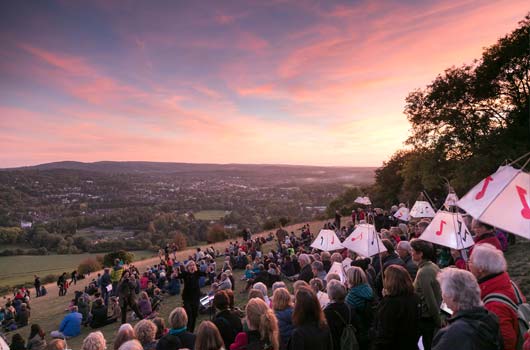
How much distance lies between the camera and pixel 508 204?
4.17 meters

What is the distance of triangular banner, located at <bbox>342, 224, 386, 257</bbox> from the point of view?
8328 millimetres

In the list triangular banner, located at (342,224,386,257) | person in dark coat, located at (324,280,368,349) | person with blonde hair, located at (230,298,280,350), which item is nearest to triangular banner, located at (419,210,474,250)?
triangular banner, located at (342,224,386,257)

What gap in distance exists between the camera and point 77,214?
124 meters

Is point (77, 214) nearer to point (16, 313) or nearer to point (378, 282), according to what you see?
point (16, 313)

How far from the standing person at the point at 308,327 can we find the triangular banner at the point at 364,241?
15.4 feet

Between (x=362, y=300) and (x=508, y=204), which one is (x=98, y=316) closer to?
(x=362, y=300)

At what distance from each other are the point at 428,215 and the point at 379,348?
45.5 feet

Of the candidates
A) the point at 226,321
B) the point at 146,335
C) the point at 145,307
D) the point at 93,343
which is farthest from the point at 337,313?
the point at 145,307

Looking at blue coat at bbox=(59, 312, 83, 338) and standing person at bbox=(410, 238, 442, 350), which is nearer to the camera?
standing person at bbox=(410, 238, 442, 350)

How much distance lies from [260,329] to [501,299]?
2.55m

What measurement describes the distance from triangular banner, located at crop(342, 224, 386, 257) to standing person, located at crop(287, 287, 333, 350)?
469 cm

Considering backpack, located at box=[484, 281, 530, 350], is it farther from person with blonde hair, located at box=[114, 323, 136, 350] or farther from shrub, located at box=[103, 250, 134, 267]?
shrub, located at box=[103, 250, 134, 267]

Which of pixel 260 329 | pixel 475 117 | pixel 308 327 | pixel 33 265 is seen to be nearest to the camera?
pixel 308 327

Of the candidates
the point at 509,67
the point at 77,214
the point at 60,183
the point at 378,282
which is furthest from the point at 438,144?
the point at 60,183
